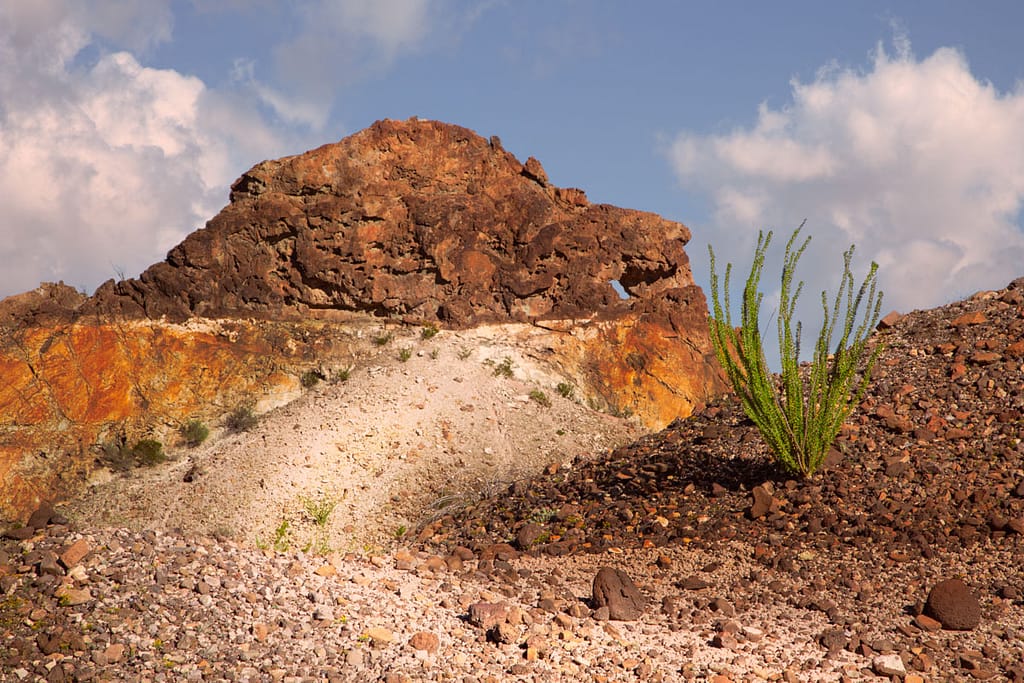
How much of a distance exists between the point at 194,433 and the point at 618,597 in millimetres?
6540

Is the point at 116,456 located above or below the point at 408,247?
below

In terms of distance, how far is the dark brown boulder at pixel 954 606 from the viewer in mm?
6422

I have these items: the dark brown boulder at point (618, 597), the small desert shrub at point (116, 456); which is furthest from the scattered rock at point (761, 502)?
the small desert shrub at point (116, 456)

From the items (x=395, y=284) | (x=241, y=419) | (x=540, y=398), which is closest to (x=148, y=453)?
(x=241, y=419)

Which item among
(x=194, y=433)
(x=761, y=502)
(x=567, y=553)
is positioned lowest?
(x=567, y=553)

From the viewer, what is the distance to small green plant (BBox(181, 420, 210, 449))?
10984 millimetres

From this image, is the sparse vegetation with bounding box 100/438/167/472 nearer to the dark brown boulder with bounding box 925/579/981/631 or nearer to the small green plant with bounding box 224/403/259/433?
the small green plant with bounding box 224/403/259/433

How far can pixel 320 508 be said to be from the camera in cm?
975

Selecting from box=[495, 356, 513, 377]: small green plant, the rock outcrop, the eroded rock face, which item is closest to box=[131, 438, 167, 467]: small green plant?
the rock outcrop

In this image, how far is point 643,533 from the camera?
8.54 meters

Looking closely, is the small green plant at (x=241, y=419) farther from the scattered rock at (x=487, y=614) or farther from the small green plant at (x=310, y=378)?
the scattered rock at (x=487, y=614)

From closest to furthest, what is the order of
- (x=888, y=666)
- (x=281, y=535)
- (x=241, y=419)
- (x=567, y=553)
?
(x=888, y=666)
(x=567, y=553)
(x=281, y=535)
(x=241, y=419)

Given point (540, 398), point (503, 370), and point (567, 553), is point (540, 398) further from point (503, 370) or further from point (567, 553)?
point (567, 553)

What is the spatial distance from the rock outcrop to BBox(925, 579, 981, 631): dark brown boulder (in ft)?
19.5
